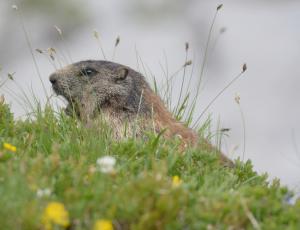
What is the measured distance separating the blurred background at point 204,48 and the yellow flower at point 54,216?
23.4 ft

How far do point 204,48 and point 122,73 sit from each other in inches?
235

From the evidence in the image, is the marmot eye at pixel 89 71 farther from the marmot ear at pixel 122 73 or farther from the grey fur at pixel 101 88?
the marmot ear at pixel 122 73

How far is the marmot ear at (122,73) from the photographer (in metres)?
7.58

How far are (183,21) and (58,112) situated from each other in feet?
24.4

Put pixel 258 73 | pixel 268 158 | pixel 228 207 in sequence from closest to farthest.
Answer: pixel 228 207, pixel 268 158, pixel 258 73

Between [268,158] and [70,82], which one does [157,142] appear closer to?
[70,82]

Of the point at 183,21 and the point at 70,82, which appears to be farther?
the point at 183,21

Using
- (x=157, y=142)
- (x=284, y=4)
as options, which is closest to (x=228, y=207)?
(x=157, y=142)

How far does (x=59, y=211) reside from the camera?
364cm

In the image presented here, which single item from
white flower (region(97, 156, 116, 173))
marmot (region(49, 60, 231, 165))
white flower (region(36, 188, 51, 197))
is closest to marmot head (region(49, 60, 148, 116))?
marmot (region(49, 60, 231, 165))

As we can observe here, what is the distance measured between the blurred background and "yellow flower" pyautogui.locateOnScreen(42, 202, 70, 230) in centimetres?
714

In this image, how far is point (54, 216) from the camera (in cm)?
361

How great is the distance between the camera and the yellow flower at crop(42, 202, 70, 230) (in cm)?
362

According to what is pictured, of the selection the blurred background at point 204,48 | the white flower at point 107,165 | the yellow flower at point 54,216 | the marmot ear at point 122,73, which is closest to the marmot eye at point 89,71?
the marmot ear at point 122,73
